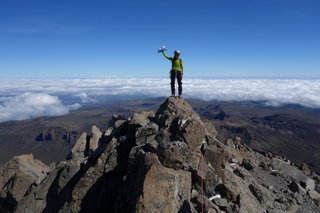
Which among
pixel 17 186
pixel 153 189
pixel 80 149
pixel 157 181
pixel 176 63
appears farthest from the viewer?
pixel 80 149

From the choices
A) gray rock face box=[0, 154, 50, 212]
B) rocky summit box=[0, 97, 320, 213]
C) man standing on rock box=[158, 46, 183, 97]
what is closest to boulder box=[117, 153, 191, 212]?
rocky summit box=[0, 97, 320, 213]

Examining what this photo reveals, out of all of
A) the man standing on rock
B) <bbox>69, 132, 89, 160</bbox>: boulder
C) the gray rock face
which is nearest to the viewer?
the gray rock face

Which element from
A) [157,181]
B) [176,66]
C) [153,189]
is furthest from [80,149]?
[153,189]

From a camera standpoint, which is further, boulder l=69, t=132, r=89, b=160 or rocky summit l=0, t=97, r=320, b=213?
boulder l=69, t=132, r=89, b=160

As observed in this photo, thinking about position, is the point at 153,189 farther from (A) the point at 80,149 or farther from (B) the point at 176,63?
(A) the point at 80,149

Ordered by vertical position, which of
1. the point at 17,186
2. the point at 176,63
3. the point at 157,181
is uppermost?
the point at 176,63

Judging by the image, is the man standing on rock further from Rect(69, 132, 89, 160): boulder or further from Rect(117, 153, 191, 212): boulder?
Rect(69, 132, 89, 160): boulder

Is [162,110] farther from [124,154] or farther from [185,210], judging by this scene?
[185,210]

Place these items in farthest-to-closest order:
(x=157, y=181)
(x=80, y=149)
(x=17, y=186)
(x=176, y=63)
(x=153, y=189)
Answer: (x=80, y=149)
(x=176, y=63)
(x=17, y=186)
(x=157, y=181)
(x=153, y=189)

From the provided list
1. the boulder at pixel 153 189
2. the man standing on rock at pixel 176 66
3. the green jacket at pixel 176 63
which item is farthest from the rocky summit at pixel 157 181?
the green jacket at pixel 176 63

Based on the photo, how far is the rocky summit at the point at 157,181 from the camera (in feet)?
54.2

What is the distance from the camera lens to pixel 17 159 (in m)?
33.0

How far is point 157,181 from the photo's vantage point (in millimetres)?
16125

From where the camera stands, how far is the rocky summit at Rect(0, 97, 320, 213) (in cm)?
1652
